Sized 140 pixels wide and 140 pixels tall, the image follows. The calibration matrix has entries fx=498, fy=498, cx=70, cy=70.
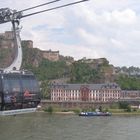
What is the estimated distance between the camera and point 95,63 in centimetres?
17650

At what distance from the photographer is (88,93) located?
12700 centimetres

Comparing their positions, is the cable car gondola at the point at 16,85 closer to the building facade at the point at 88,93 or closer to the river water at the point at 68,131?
the river water at the point at 68,131

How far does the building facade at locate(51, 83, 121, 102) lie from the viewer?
126375 millimetres

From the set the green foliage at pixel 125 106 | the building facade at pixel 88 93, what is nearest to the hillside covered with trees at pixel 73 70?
→ the building facade at pixel 88 93

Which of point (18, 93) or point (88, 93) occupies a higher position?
point (88, 93)

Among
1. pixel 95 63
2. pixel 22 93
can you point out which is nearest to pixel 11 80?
pixel 22 93

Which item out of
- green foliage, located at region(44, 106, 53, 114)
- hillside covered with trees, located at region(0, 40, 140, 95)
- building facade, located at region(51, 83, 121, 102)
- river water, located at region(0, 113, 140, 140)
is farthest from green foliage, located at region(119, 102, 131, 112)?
river water, located at region(0, 113, 140, 140)

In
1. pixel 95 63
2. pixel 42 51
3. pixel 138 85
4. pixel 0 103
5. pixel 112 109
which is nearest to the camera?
pixel 0 103

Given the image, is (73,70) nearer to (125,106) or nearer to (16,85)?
(125,106)

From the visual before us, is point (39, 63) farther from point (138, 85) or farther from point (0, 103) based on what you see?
point (0, 103)

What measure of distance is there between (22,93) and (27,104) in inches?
19.5

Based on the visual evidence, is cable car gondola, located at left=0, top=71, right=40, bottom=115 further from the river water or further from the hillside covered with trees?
the hillside covered with trees

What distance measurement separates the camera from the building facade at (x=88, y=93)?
4975 inches

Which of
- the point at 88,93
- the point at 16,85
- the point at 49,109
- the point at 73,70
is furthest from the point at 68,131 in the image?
the point at 73,70
